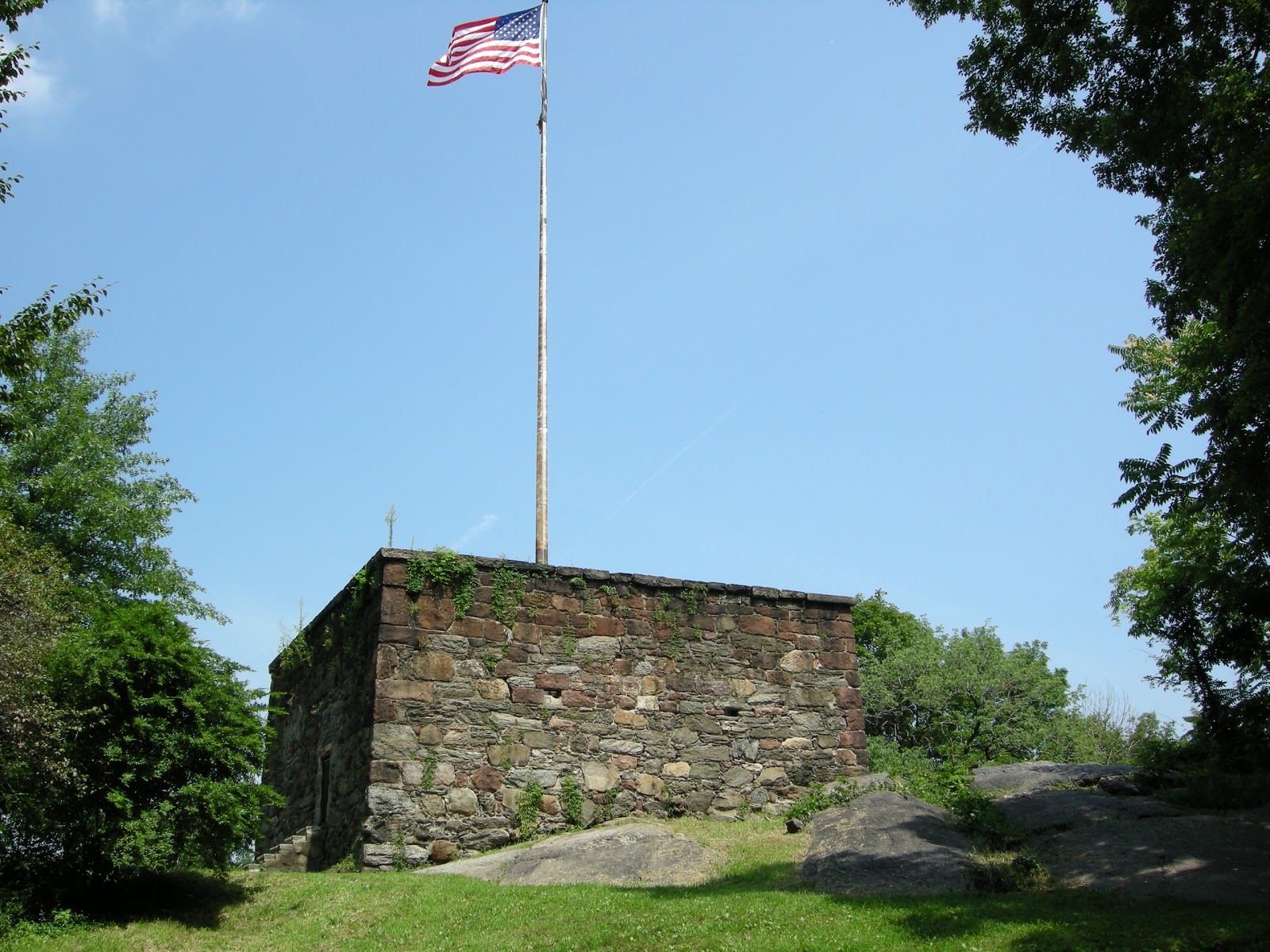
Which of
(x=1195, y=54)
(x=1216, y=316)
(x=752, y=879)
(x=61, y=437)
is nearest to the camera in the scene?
(x=1216, y=316)

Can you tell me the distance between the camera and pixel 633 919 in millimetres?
8672

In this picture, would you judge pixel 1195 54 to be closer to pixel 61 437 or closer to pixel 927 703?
pixel 927 703

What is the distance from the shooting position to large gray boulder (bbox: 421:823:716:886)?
416 inches

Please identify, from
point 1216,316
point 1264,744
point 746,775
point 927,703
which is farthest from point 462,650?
point 927,703

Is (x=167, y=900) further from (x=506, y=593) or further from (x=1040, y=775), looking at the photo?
(x=1040, y=775)

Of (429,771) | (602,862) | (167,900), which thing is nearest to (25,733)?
(167,900)

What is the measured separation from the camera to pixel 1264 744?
12805 mm

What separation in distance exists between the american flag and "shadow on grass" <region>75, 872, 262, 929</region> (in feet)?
48.2

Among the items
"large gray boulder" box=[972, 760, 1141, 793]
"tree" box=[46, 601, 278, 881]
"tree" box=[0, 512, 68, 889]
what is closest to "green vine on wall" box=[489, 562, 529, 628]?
"tree" box=[46, 601, 278, 881]

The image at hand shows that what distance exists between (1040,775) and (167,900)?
33.8 feet

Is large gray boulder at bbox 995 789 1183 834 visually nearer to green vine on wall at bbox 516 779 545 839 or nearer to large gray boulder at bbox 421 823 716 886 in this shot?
large gray boulder at bbox 421 823 716 886

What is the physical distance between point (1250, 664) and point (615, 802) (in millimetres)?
8518

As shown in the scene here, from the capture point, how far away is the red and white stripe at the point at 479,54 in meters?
19.7

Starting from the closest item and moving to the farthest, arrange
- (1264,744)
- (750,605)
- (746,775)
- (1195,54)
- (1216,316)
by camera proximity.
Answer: (1216,316) → (1195,54) → (1264,744) → (746,775) → (750,605)
